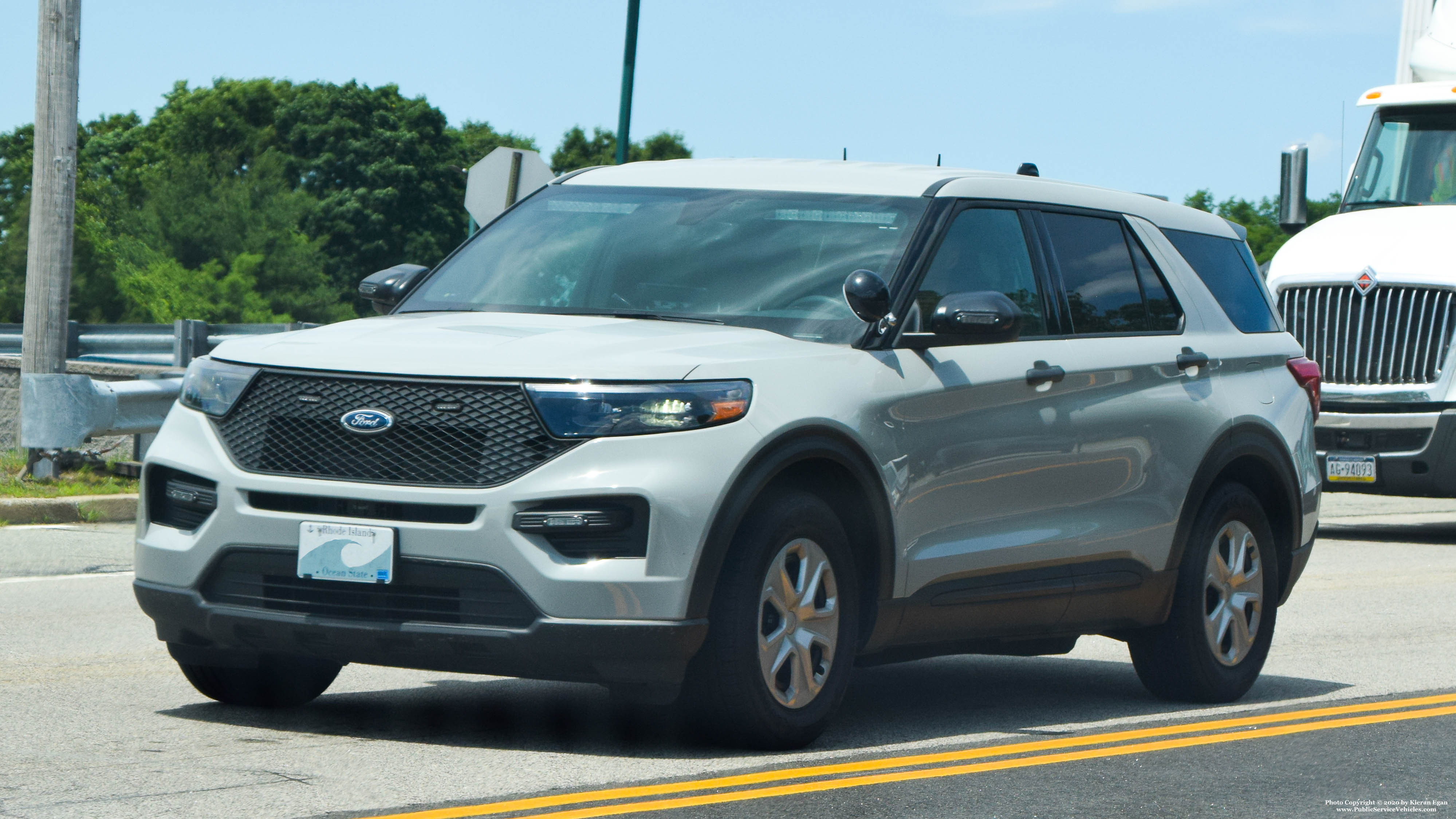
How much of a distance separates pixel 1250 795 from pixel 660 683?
67.0 inches

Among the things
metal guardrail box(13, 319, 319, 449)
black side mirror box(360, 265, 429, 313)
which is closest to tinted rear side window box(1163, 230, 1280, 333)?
black side mirror box(360, 265, 429, 313)

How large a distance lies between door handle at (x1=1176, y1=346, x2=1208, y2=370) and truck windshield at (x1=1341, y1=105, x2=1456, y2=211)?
983cm

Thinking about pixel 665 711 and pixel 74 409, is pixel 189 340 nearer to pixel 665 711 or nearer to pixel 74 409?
pixel 74 409

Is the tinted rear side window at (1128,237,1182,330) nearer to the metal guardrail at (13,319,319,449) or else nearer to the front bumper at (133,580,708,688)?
the front bumper at (133,580,708,688)

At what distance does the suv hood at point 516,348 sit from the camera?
579 centimetres

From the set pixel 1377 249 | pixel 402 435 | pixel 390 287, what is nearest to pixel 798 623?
pixel 402 435

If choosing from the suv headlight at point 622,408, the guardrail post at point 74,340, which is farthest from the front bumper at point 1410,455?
the guardrail post at point 74,340

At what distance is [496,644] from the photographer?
574cm

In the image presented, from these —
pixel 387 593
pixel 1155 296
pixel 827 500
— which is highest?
pixel 1155 296

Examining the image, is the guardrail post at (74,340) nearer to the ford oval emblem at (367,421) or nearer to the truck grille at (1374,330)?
the truck grille at (1374,330)

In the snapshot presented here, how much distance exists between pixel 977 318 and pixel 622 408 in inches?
55.1

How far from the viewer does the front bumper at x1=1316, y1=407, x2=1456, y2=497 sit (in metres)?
15.7

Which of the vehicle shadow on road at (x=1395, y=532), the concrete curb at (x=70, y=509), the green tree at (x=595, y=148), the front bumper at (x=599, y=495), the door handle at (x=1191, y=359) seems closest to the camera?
the front bumper at (x=599, y=495)

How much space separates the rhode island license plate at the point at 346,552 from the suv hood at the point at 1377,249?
38.7ft
